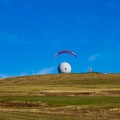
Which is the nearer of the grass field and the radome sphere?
the grass field

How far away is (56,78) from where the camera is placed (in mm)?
162875

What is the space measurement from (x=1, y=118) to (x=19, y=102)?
28255 millimetres

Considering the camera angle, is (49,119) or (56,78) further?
(56,78)

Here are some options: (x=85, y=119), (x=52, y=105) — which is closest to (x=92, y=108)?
(x=52, y=105)

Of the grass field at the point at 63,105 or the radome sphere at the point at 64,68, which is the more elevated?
the radome sphere at the point at 64,68

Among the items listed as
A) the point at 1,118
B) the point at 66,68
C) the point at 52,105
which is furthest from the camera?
the point at 66,68

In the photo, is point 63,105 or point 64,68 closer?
point 63,105

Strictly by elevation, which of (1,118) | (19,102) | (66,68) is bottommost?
(1,118)

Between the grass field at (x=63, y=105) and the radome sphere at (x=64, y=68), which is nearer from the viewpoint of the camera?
the grass field at (x=63, y=105)

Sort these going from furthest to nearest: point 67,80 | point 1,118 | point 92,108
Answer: point 67,80
point 92,108
point 1,118

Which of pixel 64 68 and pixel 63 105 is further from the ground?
pixel 64 68

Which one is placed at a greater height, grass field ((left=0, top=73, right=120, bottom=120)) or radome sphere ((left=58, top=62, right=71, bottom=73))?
radome sphere ((left=58, top=62, right=71, bottom=73))

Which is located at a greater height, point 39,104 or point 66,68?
point 66,68

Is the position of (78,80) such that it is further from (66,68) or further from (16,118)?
(16,118)
